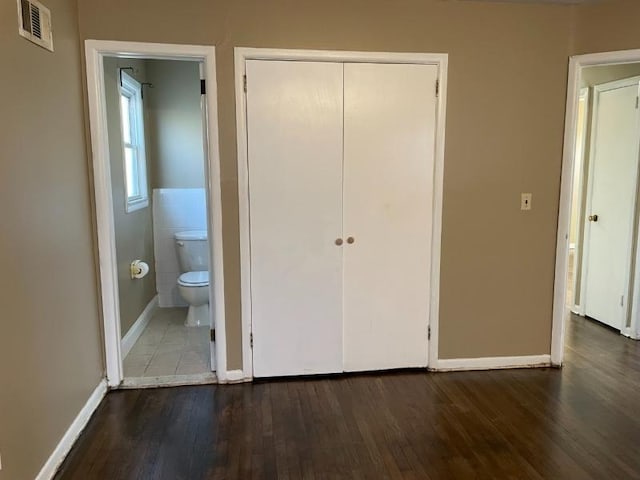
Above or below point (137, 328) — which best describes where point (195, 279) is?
above

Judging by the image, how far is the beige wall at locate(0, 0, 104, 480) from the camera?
180 cm

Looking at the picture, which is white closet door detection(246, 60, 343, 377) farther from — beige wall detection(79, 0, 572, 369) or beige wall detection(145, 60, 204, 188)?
beige wall detection(145, 60, 204, 188)

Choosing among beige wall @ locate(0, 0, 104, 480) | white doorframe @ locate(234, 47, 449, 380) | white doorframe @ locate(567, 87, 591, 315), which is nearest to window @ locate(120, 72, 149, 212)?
beige wall @ locate(0, 0, 104, 480)

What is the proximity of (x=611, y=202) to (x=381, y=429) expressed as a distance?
9.26 ft

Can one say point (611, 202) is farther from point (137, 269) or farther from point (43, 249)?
point (43, 249)

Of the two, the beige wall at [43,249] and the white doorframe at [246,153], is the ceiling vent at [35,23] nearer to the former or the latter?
the beige wall at [43,249]

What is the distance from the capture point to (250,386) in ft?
9.68

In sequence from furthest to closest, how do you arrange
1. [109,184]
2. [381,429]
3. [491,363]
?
[491,363]
[109,184]
[381,429]

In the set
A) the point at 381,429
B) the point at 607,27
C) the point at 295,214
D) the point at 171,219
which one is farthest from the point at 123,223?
the point at 607,27

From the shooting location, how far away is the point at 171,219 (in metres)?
4.53

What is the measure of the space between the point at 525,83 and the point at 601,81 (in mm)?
1494

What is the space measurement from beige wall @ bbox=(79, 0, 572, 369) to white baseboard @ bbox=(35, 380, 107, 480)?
0.78 meters

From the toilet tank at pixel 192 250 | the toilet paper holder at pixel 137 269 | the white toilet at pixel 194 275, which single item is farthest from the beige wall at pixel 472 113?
the toilet tank at pixel 192 250

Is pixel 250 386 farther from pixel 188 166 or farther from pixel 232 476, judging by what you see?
pixel 188 166
